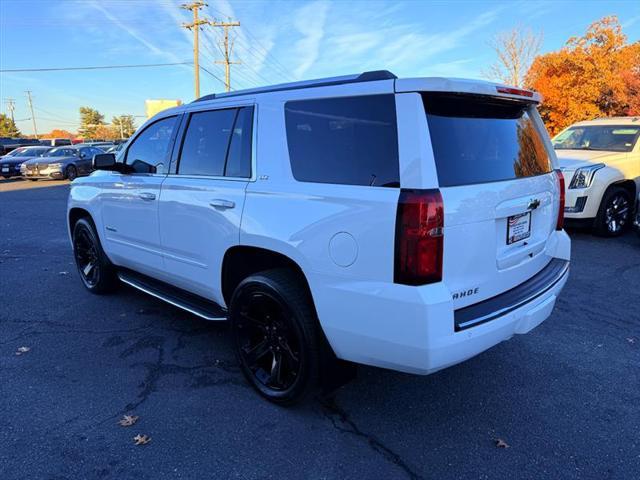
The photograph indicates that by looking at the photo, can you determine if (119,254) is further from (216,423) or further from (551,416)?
(551,416)

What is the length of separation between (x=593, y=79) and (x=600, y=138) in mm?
14641

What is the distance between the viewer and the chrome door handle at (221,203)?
10.0ft

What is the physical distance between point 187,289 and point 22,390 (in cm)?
132

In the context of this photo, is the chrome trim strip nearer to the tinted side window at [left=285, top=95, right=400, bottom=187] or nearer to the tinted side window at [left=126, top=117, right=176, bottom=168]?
the tinted side window at [left=285, top=95, right=400, bottom=187]

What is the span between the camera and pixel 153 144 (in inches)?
163

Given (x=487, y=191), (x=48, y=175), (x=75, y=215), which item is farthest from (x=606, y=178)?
(x=48, y=175)

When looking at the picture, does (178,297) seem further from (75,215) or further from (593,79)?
(593,79)

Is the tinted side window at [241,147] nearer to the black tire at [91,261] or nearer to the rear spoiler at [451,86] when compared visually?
the rear spoiler at [451,86]

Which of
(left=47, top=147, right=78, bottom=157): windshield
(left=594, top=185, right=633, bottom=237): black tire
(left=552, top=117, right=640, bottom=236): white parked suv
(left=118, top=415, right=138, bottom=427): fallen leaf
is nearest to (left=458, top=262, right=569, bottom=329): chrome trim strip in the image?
(left=118, top=415, right=138, bottom=427): fallen leaf

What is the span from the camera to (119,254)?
179 inches

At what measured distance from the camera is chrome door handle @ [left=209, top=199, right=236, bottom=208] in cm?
305

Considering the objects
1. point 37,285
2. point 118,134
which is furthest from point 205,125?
point 118,134

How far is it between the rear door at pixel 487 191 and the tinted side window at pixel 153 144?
8.15 ft

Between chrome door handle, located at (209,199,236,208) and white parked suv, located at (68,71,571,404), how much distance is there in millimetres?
28
